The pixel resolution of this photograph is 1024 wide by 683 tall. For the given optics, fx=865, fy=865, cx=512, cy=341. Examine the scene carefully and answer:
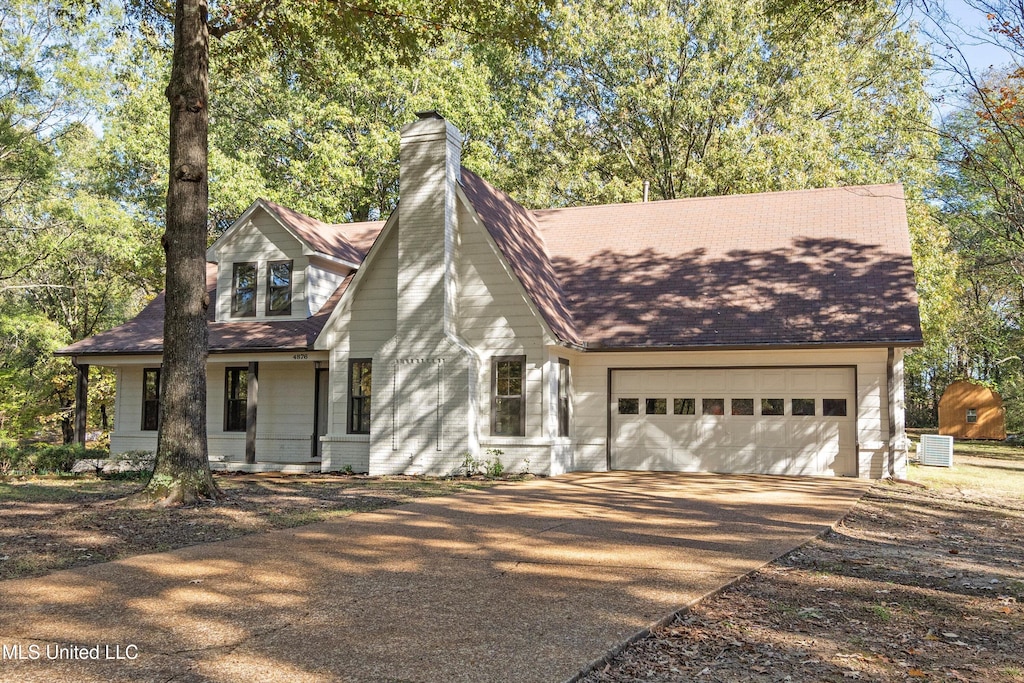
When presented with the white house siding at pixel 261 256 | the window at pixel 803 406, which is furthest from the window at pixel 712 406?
the white house siding at pixel 261 256

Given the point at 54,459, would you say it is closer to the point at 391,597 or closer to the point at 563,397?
the point at 563,397

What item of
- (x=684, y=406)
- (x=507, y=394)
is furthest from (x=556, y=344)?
(x=684, y=406)

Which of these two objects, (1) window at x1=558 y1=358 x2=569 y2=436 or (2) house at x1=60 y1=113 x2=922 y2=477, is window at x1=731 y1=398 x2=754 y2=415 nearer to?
(2) house at x1=60 y1=113 x2=922 y2=477

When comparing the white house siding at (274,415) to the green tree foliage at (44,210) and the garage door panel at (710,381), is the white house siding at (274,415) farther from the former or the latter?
the garage door panel at (710,381)

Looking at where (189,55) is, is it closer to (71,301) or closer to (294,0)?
(294,0)

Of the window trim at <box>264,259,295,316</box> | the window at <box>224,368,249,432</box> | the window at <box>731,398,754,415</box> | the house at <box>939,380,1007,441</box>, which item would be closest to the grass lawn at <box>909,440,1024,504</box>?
the window at <box>731,398,754,415</box>

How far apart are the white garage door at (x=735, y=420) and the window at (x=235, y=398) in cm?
897

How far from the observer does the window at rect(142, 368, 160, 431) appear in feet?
70.8

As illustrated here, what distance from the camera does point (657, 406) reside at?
1844cm

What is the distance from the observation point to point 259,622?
5570 millimetres

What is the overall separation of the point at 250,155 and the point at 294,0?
57.3 feet

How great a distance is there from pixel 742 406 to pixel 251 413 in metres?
10.8

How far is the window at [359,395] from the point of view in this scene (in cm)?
1855

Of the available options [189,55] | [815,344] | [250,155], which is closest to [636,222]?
[815,344]
